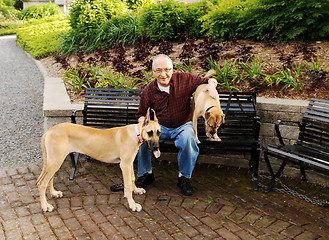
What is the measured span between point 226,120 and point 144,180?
4.91ft

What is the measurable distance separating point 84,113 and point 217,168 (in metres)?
2.29

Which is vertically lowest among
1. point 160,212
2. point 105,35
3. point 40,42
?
point 160,212

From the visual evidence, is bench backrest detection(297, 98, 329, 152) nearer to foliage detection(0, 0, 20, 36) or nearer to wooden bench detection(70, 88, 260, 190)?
wooden bench detection(70, 88, 260, 190)

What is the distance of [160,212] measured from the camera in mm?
3951

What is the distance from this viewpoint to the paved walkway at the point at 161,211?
3.55m

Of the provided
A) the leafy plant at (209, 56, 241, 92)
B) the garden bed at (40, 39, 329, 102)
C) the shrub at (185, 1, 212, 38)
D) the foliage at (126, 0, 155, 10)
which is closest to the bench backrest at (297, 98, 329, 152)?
the garden bed at (40, 39, 329, 102)

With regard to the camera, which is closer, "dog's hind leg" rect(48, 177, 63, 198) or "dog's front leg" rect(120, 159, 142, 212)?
"dog's front leg" rect(120, 159, 142, 212)

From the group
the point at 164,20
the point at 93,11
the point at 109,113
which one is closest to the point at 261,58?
the point at 109,113

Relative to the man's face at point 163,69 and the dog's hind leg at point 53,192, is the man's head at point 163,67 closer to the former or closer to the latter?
the man's face at point 163,69

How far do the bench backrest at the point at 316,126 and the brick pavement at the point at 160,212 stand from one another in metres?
0.66

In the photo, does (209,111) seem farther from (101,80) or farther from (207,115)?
(101,80)

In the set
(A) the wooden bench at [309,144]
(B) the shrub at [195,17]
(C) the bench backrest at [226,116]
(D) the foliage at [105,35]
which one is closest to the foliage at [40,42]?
(D) the foliage at [105,35]

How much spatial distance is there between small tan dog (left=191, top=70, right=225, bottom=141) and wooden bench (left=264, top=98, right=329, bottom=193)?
3.89 ft

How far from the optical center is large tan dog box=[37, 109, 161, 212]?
3.86m
